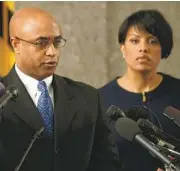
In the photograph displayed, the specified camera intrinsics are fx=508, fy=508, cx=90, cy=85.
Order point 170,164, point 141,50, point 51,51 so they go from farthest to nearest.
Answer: point 141,50
point 51,51
point 170,164

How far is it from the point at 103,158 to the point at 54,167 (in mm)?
133

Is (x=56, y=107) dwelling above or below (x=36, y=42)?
below

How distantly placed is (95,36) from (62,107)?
3.44 ft

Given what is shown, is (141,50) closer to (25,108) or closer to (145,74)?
(145,74)

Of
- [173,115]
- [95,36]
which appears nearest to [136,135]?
[173,115]

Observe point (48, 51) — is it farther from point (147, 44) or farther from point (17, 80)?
point (147, 44)

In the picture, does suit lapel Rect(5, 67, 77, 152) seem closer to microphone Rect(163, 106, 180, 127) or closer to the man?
the man

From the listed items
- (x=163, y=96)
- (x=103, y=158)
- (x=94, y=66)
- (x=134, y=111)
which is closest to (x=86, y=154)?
(x=103, y=158)

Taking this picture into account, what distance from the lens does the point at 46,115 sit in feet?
4.42

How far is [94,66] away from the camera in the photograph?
2.38 m

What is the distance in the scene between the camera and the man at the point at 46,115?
1.29 m

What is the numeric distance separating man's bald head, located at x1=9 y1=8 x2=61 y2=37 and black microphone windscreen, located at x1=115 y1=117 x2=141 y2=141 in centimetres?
33

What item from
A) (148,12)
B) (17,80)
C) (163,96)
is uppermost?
(148,12)

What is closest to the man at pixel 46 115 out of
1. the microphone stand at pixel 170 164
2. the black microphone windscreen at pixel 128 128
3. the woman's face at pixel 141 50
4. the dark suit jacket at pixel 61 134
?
the dark suit jacket at pixel 61 134
